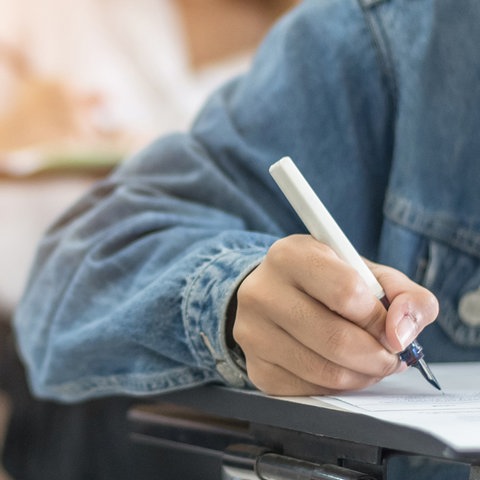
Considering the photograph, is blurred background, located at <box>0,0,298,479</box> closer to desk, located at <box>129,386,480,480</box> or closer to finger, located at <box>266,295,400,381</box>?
desk, located at <box>129,386,480,480</box>

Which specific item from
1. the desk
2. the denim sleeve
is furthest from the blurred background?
the desk

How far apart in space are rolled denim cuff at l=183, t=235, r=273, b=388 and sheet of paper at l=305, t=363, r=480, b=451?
0.21 ft

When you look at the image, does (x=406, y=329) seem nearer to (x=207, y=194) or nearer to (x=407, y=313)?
(x=407, y=313)

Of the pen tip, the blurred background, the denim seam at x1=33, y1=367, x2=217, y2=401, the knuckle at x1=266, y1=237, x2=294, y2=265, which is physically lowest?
the blurred background

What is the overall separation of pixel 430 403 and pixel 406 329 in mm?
37

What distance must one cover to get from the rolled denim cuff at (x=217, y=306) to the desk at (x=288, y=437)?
1 cm

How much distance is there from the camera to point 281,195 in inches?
25.0

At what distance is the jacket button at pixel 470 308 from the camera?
1.97 feet

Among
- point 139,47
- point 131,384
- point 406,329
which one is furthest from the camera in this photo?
point 139,47

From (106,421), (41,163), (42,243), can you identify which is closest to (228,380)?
(42,243)

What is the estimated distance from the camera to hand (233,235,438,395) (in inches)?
16.0

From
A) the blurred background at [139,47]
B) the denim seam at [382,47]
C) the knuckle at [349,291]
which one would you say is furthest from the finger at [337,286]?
the blurred background at [139,47]

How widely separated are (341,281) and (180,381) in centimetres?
16

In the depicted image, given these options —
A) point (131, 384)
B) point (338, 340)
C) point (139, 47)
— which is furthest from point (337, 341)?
point (139, 47)
